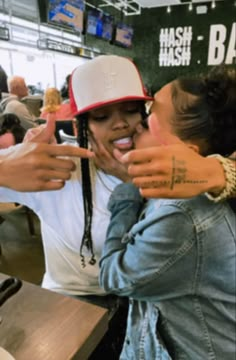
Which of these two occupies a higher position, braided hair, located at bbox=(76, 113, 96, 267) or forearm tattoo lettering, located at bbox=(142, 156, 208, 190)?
forearm tattoo lettering, located at bbox=(142, 156, 208, 190)

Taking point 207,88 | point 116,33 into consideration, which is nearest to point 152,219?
point 207,88

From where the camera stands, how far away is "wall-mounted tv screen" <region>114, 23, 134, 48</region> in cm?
781

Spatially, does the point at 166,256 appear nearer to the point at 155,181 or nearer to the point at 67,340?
the point at 155,181

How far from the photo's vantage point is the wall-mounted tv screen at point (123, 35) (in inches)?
307

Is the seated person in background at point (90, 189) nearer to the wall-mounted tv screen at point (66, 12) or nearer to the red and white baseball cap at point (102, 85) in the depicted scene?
the red and white baseball cap at point (102, 85)

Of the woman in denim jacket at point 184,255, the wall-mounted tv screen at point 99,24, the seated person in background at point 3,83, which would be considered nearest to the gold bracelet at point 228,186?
the woman in denim jacket at point 184,255

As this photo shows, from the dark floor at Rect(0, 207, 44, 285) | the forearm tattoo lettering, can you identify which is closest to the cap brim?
the forearm tattoo lettering

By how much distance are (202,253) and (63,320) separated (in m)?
0.45

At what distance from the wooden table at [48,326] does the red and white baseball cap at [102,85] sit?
0.66 meters

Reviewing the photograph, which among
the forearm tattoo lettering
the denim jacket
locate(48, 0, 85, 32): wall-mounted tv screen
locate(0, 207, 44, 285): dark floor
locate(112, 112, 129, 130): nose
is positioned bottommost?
locate(0, 207, 44, 285): dark floor

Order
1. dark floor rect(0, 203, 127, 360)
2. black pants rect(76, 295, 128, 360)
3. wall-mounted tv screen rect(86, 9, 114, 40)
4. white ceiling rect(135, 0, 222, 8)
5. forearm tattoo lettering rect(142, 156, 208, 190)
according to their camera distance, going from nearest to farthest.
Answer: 1. forearm tattoo lettering rect(142, 156, 208, 190)
2. black pants rect(76, 295, 128, 360)
3. dark floor rect(0, 203, 127, 360)
4. wall-mounted tv screen rect(86, 9, 114, 40)
5. white ceiling rect(135, 0, 222, 8)

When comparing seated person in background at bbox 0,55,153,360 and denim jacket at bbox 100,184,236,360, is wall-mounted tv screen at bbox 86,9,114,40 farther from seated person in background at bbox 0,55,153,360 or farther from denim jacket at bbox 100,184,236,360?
denim jacket at bbox 100,184,236,360

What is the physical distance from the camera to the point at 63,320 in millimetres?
865

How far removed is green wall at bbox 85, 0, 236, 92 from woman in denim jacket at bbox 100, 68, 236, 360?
7.97m
